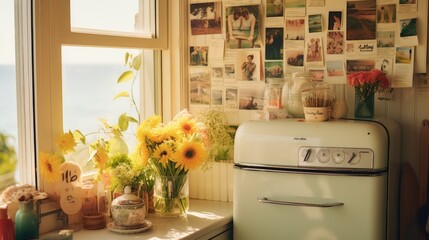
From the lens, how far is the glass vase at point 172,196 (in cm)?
265

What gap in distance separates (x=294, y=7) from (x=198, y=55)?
55cm

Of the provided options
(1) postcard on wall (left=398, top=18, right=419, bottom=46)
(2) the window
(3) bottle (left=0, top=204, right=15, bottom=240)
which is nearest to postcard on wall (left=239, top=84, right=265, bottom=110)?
(1) postcard on wall (left=398, top=18, right=419, bottom=46)

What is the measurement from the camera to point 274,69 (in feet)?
9.38

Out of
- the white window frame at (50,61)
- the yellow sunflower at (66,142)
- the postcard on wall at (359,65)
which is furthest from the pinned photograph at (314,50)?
the yellow sunflower at (66,142)

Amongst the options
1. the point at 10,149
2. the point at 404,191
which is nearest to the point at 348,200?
the point at 404,191

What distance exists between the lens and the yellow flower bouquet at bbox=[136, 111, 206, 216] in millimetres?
2564

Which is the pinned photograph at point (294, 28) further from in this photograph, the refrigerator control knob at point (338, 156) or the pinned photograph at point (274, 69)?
the refrigerator control knob at point (338, 156)

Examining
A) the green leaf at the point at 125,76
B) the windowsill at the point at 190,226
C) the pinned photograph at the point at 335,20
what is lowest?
the windowsill at the point at 190,226

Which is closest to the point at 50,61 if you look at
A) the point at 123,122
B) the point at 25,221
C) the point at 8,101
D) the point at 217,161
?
the point at 8,101

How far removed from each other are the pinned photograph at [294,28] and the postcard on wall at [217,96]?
43cm

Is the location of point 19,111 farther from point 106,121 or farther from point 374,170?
point 374,170

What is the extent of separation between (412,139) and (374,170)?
0.46 meters

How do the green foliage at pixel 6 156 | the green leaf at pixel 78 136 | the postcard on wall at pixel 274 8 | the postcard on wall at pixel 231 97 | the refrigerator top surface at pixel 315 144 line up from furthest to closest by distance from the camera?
the postcard on wall at pixel 231 97, the postcard on wall at pixel 274 8, the green leaf at pixel 78 136, the refrigerator top surface at pixel 315 144, the green foliage at pixel 6 156

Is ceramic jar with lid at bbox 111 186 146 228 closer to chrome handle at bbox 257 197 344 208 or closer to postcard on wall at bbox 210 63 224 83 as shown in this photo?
chrome handle at bbox 257 197 344 208
